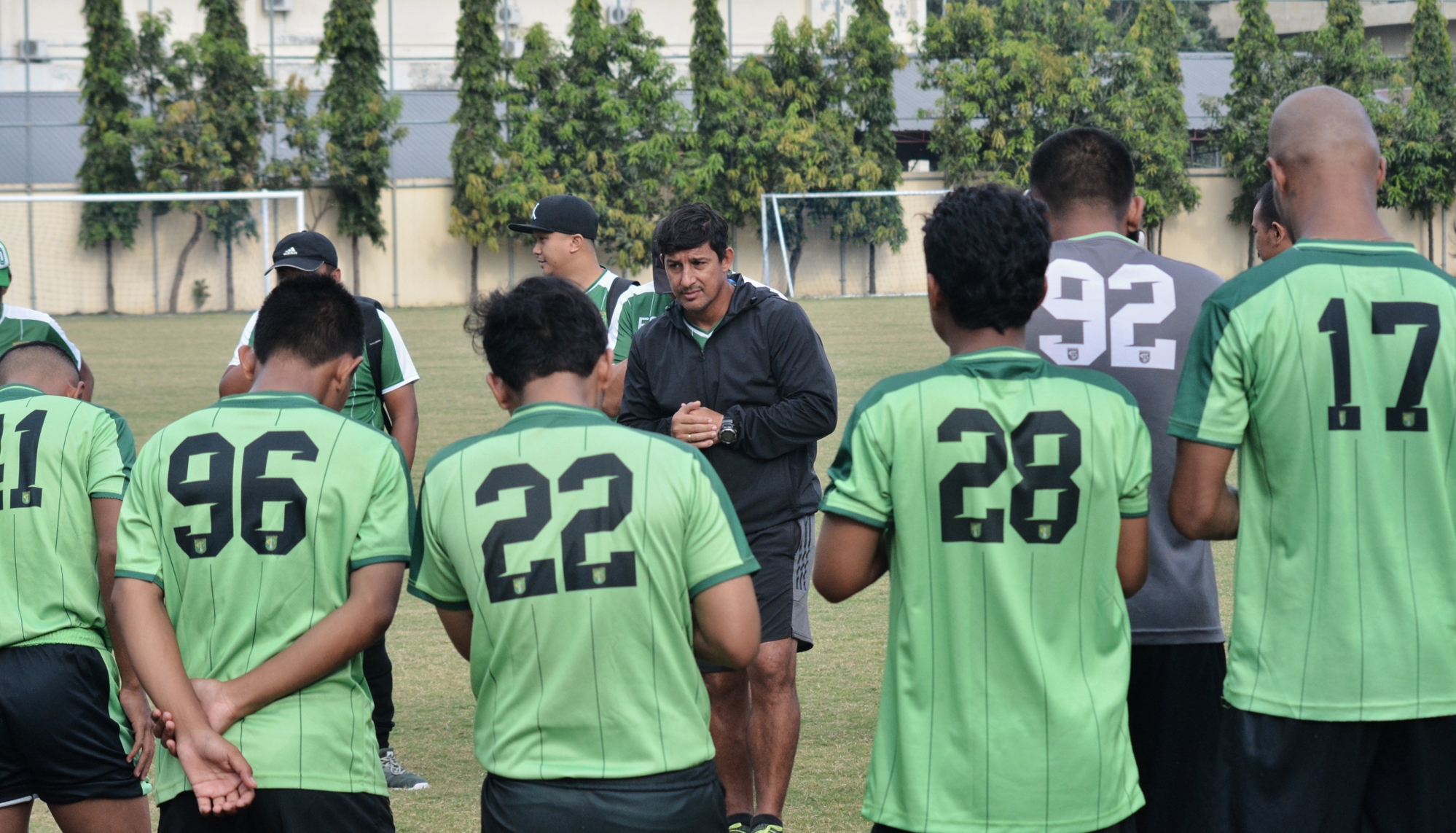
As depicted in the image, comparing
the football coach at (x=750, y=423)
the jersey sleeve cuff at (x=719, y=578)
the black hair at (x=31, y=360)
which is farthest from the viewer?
the football coach at (x=750, y=423)

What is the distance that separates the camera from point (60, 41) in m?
43.2

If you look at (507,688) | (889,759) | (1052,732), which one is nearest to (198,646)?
(507,688)

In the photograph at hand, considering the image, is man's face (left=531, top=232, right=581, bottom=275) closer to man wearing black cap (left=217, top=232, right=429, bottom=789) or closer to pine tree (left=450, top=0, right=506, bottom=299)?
man wearing black cap (left=217, top=232, right=429, bottom=789)

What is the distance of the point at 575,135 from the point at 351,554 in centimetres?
3805

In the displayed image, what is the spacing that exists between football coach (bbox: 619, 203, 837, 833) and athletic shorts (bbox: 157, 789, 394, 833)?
2013mm

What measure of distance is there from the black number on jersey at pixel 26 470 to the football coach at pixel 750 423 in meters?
2.02

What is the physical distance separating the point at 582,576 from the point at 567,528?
95 millimetres

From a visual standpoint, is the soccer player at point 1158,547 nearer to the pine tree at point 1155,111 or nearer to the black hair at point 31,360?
the black hair at point 31,360

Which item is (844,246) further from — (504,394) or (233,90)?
(504,394)

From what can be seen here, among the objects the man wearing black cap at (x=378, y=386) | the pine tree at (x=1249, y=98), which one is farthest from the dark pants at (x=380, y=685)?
the pine tree at (x=1249, y=98)

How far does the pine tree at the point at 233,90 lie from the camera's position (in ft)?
121

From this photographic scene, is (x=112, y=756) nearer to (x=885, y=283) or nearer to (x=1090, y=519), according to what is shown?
(x=1090, y=519)

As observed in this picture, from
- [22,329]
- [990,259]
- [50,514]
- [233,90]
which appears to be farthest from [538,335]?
[233,90]

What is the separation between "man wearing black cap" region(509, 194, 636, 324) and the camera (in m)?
5.88
